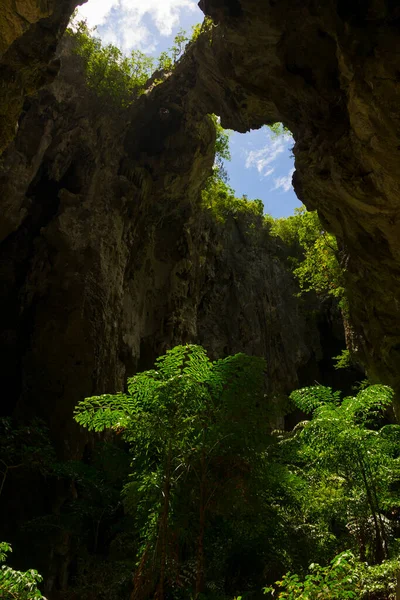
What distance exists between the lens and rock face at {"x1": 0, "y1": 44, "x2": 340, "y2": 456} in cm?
1163

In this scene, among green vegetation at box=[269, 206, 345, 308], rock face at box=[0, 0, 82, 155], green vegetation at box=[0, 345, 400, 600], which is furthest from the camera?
green vegetation at box=[269, 206, 345, 308]

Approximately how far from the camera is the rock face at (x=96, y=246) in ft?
38.2

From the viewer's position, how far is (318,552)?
7.11 m

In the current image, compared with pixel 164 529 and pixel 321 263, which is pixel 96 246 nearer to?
pixel 321 263

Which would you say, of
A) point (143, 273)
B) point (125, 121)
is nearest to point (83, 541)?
point (143, 273)

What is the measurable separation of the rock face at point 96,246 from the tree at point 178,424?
20.2 feet

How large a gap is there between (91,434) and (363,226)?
27.1 ft

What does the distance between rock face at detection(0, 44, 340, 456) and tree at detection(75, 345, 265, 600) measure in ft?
20.2

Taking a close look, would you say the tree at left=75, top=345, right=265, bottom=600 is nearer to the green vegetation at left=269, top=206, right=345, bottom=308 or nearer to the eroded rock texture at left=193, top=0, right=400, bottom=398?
the eroded rock texture at left=193, top=0, right=400, bottom=398

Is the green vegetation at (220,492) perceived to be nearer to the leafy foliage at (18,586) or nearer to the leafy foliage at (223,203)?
the leafy foliage at (18,586)

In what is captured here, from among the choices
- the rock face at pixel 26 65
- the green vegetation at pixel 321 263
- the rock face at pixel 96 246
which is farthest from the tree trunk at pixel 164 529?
the green vegetation at pixel 321 263

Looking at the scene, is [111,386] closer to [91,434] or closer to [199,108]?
[91,434]

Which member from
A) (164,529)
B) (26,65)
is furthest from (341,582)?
(26,65)

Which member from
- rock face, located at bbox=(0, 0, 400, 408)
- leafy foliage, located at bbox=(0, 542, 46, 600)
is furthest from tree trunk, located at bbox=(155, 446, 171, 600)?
rock face, located at bbox=(0, 0, 400, 408)
